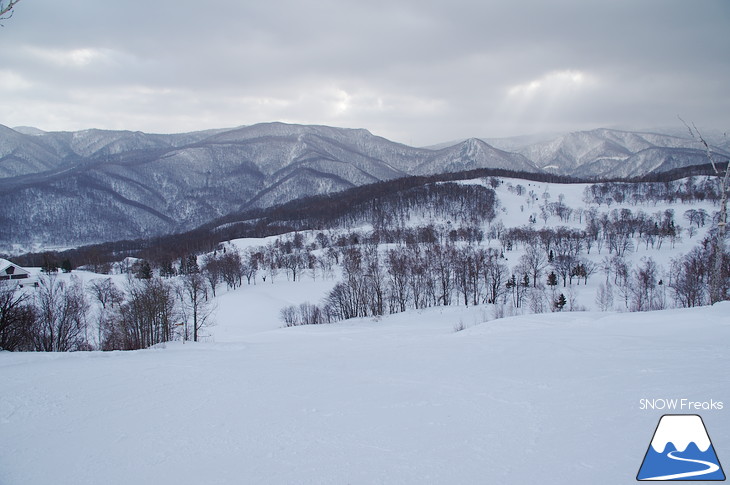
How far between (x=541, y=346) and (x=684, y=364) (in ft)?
9.97

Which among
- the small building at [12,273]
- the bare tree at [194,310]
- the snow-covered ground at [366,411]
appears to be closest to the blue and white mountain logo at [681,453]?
the snow-covered ground at [366,411]

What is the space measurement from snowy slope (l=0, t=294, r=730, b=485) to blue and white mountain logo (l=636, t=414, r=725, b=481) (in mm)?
154

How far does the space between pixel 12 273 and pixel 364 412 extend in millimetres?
100840

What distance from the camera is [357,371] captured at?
8.75 m

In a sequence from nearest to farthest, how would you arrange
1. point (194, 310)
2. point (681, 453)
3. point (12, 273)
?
point (681, 453), point (194, 310), point (12, 273)

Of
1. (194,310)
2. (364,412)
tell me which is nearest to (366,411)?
(364,412)

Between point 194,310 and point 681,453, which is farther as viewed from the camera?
point 194,310

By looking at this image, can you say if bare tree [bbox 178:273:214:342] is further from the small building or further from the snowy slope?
the small building

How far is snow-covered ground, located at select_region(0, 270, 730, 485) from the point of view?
4.61 metres

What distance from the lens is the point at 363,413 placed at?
618cm

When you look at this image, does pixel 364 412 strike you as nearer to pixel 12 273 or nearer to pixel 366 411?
pixel 366 411

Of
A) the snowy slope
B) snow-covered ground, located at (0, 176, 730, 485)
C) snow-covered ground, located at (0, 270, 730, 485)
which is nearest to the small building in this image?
snow-covered ground, located at (0, 270, 730, 485)

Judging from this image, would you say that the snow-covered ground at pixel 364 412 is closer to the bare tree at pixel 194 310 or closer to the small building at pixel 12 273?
the bare tree at pixel 194 310

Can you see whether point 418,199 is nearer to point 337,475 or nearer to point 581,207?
point 581,207
